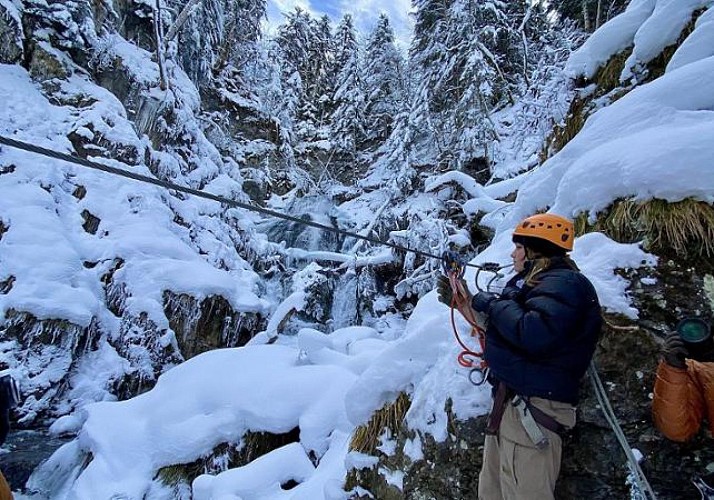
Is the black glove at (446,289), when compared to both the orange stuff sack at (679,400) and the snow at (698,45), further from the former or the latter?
the snow at (698,45)

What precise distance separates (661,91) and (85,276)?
843cm

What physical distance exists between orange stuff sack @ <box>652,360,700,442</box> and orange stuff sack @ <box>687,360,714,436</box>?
0.04 feet

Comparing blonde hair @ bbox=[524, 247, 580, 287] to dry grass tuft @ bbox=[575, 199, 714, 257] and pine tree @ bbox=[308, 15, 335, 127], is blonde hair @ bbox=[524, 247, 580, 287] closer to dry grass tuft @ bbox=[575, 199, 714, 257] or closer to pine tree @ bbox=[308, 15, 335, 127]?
dry grass tuft @ bbox=[575, 199, 714, 257]

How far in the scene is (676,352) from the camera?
213 centimetres

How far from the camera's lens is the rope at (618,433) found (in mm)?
2184

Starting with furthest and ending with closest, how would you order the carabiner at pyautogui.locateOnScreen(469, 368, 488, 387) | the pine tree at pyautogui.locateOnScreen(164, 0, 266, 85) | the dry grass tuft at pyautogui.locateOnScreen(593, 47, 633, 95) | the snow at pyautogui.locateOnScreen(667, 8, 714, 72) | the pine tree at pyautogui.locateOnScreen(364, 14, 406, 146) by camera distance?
1. the pine tree at pyautogui.locateOnScreen(364, 14, 406, 146)
2. the pine tree at pyautogui.locateOnScreen(164, 0, 266, 85)
3. the dry grass tuft at pyautogui.locateOnScreen(593, 47, 633, 95)
4. the snow at pyautogui.locateOnScreen(667, 8, 714, 72)
5. the carabiner at pyautogui.locateOnScreen(469, 368, 488, 387)

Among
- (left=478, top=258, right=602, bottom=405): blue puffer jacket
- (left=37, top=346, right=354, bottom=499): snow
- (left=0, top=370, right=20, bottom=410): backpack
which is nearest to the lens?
(left=0, top=370, right=20, bottom=410): backpack

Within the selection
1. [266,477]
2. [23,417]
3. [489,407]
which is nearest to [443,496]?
[489,407]

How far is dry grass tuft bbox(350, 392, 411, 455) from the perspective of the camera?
132 inches

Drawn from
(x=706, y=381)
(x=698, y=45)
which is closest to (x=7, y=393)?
(x=706, y=381)

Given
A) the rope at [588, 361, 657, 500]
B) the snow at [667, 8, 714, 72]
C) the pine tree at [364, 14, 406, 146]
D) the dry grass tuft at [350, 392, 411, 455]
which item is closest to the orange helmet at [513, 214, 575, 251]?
the rope at [588, 361, 657, 500]

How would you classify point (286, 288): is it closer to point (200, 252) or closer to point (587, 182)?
point (200, 252)

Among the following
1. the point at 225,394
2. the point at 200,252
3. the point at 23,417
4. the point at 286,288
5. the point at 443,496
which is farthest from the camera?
the point at 286,288

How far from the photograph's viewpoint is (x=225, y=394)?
534cm
